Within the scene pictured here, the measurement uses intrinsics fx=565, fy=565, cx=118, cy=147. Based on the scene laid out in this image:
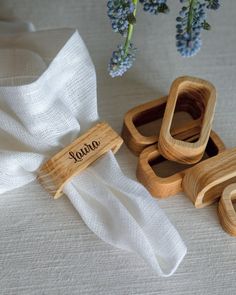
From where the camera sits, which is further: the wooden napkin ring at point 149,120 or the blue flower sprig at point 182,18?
the wooden napkin ring at point 149,120

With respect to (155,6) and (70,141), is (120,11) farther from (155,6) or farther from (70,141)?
(70,141)

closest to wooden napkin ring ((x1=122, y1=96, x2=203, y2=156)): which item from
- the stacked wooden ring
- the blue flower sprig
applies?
the stacked wooden ring

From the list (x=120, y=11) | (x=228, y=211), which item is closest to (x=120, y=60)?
(x=120, y=11)

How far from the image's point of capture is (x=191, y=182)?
53cm

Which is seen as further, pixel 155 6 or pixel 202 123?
pixel 202 123

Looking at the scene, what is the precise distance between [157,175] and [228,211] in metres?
0.08

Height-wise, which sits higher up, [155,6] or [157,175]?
[155,6]

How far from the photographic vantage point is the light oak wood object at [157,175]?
0.53 metres

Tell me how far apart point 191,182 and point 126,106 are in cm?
13

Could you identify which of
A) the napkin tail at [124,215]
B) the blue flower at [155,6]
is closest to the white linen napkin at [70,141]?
the napkin tail at [124,215]

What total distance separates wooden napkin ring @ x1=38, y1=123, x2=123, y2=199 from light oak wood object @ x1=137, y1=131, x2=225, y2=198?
3cm

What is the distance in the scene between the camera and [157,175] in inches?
21.9

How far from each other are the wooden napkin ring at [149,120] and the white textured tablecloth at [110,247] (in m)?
0.02

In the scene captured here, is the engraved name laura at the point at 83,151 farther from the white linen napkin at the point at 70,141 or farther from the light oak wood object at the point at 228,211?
the light oak wood object at the point at 228,211
